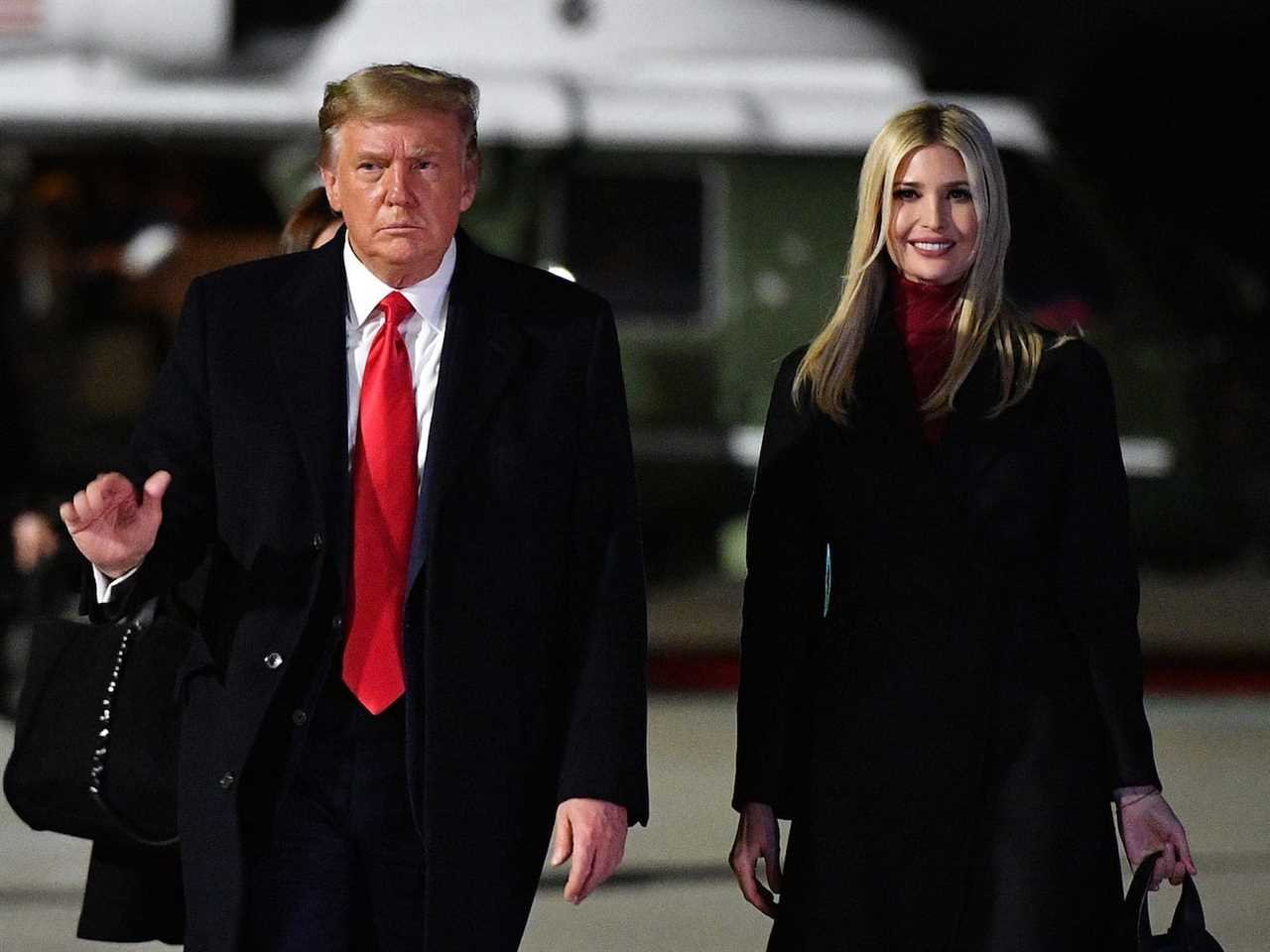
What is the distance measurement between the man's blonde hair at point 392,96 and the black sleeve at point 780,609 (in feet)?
1.90

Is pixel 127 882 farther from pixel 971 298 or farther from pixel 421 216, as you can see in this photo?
pixel 971 298

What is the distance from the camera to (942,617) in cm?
261

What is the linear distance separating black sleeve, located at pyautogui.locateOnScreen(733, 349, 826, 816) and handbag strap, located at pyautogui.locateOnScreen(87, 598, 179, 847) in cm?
70

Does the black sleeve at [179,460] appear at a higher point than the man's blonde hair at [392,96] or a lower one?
lower

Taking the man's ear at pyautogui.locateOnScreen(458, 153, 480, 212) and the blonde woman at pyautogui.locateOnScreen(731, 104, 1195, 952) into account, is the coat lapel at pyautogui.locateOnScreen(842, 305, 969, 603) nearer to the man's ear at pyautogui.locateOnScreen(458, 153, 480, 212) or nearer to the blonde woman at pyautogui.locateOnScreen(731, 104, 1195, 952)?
the blonde woman at pyautogui.locateOnScreen(731, 104, 1195, 952)

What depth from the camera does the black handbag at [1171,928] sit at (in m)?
2.52

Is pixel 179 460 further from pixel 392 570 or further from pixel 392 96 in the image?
pixel 392 96

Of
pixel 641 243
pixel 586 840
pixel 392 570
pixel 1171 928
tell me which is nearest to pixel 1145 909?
pixel 1171 928

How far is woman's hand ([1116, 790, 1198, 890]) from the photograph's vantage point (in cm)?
258

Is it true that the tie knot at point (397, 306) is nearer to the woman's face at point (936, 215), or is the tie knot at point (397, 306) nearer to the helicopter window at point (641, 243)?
the woman's face at point (936, 215)

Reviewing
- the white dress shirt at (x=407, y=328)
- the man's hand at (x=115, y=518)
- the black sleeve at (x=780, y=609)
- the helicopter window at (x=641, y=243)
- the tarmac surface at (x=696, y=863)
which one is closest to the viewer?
the man's hand at (x=115, y=518)

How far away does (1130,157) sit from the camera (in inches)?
362

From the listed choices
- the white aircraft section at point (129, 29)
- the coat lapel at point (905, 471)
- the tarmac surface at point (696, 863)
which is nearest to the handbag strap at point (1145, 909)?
the coat lapel at point (905, 471)

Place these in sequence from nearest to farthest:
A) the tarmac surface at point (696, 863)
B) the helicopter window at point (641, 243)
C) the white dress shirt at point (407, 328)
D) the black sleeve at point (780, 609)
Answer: the white dress shirt at point (407, 328) < the black sleeve at point (780, 609) < the tarmac surface at point (696, 863) < the helicopter window at point (641, 243)
